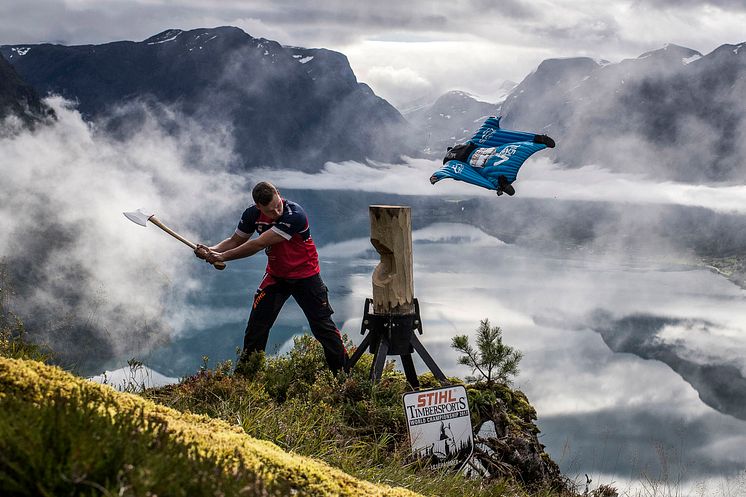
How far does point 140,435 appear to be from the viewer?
272 cm

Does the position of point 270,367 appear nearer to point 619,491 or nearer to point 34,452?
point 619,491

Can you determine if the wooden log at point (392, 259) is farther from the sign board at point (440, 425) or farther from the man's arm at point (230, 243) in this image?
the man's arm at point (230, 243)

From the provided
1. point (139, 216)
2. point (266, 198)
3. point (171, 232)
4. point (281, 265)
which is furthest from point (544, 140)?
point (139, 216)

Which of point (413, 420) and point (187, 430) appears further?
point (413, 420)

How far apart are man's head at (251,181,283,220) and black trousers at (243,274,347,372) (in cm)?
91

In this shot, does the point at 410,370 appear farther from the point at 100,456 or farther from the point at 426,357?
the point at 100,456

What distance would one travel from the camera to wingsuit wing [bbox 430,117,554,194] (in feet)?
27.5

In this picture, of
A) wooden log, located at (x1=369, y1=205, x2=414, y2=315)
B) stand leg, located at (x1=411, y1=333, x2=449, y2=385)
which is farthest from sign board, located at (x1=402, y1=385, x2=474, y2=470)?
wooden log, located at (x1=369, y1=205, x2=414, y2=315)

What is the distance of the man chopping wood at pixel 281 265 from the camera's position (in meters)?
8.20

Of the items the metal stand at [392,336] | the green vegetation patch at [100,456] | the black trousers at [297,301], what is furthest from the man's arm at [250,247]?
the green vegetation patch at [100,456]

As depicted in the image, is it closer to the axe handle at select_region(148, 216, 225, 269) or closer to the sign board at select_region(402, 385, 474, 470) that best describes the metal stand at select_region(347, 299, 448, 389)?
the sign board at select_region(402, 385, 474, 470)

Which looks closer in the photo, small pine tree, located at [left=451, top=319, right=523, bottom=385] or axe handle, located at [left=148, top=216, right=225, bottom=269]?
axe handle, located at [left=148, top=216, right=225, bottom=269]

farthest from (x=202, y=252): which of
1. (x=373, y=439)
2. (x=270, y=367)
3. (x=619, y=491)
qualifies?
(x=619, y=491)

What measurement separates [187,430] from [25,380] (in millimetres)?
788
